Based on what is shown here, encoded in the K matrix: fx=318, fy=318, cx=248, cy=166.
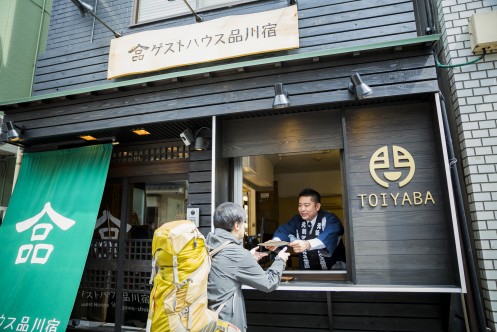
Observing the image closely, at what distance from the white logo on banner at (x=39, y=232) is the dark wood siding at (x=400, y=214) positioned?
15.7 feet

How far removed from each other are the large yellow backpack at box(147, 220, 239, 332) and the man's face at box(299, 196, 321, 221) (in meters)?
2.96

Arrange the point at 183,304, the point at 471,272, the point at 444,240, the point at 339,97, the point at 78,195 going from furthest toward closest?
1. the point at 78,195
2. the point at 339,97
3. the point at 444,240
4. the point at 471,272
5. the point at 183,304

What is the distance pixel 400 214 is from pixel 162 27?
550 cm

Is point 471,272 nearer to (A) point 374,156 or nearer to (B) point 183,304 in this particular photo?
(A) point 374,156

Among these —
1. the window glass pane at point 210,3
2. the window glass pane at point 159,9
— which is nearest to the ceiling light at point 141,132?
the window glass pane at point 159,9

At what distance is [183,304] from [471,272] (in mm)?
3463

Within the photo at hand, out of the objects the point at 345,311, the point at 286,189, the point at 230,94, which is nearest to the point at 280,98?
the point at 230,94

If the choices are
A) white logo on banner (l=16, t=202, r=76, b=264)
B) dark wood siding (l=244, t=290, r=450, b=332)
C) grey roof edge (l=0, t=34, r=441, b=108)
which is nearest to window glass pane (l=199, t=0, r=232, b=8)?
grey roof edge (l=0, t=34, r=441, b=108)

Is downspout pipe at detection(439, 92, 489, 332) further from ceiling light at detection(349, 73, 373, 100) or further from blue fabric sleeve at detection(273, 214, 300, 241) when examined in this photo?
blue fabric sleeve at detection(273, 214, 300, 241)

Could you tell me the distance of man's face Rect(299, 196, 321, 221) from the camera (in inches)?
215

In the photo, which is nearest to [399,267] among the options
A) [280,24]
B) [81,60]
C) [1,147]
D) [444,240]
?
[444,240]

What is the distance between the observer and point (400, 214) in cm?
430

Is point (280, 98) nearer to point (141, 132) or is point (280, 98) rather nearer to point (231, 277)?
point (231, 277)

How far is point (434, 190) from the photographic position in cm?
425
